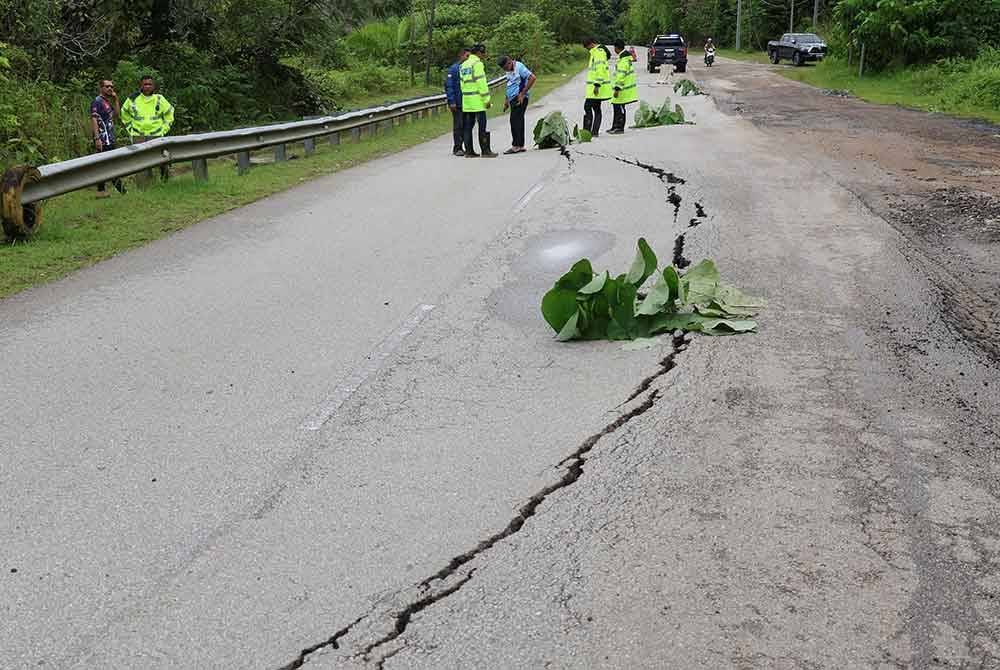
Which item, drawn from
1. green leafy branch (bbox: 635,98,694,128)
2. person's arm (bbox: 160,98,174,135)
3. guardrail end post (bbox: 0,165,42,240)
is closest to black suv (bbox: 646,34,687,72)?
green leafy branch (bbox: 635,98,694,128)

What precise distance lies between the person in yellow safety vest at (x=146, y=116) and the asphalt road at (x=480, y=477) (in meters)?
6.50

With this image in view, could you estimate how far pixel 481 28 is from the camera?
183ft

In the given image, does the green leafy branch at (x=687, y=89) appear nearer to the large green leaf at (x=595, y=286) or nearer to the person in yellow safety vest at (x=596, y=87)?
the person in yellow safety vest at (x=596, y=87)

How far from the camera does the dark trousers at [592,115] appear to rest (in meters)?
18.9

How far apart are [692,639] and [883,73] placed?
3479 centimetres


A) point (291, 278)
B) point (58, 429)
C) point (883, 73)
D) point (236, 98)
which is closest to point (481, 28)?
point (883, 73)

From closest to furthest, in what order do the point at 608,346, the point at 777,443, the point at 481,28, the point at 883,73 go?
the point at 777,443 < the point at 608,346 < the point at 883,73 < the point at 481,28

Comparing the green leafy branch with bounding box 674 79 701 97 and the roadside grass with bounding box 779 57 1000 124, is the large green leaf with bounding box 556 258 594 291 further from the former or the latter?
the green leafy branch with bounding box 674 79 701 97

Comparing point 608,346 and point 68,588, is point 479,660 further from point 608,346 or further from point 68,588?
point 608,346

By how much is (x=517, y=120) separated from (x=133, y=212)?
7973mm

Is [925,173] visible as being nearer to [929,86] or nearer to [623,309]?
[623,309]

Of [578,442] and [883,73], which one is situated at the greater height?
[578,442]

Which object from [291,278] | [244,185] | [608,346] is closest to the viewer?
[608,346]

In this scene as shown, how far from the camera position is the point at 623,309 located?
6480mm
